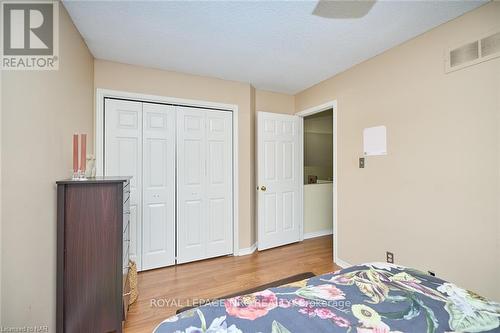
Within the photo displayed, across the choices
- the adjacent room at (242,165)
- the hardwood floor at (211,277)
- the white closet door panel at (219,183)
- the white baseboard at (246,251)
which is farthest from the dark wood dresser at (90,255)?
the white baseboard at (246,251)

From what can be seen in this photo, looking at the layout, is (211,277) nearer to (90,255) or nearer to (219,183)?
(219,183)

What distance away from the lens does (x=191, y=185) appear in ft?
9.55

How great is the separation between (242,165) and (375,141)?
1.67 meters

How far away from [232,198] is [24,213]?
217cm

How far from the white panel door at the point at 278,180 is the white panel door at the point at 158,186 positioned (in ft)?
3.93

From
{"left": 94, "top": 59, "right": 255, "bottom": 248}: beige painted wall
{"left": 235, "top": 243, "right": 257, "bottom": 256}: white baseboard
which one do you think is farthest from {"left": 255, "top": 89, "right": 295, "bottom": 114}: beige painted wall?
{"left": 235, "top": 243, "right": 257, "bottom": 256}: white baseboard

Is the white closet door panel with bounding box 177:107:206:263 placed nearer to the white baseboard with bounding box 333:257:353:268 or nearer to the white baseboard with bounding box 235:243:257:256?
the white baseboard with bounding box 235:243:257:256

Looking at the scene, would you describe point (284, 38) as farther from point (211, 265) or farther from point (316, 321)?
point (211, 265)

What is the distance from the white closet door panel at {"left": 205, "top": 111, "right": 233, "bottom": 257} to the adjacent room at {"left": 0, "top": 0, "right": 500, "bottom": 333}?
0.03 meters

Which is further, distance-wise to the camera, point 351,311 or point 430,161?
point 430,161

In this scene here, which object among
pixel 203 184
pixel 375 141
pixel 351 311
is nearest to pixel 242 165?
pixel 203 184

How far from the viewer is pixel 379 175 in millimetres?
2332

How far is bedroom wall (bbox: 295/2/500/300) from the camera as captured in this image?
1598mm

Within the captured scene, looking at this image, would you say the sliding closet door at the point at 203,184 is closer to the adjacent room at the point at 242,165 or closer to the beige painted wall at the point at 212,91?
the adjacent room at the point at 242,165
